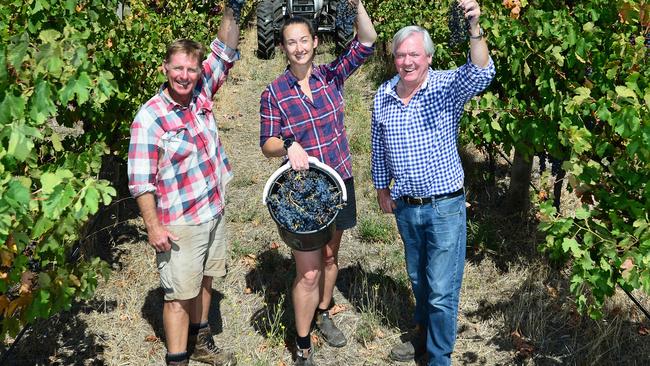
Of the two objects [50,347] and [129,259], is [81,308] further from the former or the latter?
[129,259]

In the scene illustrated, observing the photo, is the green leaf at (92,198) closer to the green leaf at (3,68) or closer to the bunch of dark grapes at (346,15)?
the green leaf at (3,68)

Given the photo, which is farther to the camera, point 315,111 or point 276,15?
point 276,15

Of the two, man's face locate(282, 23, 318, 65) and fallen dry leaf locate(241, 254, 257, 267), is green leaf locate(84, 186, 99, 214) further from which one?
fallen dry leaf locate(241, 254, 257, 267)

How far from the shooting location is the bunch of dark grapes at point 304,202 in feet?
11.1

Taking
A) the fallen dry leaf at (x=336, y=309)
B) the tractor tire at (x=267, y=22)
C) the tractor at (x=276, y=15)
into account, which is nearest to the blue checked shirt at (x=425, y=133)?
the fallen dry leaf at (x=336, y=309)

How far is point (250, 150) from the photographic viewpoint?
7473mm

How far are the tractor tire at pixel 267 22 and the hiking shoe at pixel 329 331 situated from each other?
6.94m

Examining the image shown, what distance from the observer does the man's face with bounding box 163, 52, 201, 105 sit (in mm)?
3256

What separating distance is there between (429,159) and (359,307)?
1.53m

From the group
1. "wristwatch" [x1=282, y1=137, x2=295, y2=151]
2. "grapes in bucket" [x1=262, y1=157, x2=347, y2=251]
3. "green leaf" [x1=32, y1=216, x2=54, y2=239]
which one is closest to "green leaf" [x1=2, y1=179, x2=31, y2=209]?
"green leaf" [x1=32, y1=216, x2=54, y2=239]

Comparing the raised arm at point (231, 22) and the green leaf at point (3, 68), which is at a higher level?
the raised arm at point (231, 22)

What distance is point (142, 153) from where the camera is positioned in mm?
3188

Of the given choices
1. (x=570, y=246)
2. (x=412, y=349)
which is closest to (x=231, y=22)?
(x=570, y=246)

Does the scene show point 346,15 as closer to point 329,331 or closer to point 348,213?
point 348,213
